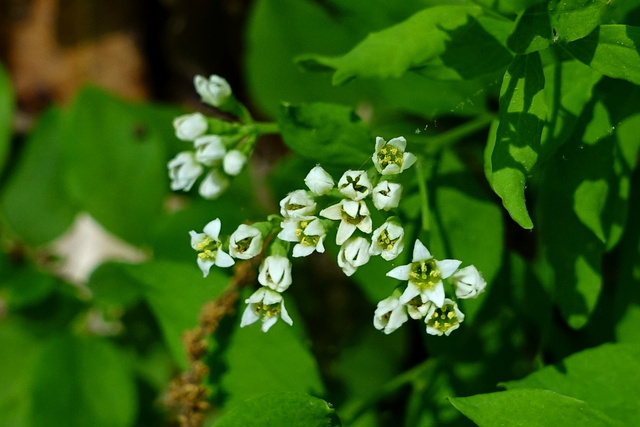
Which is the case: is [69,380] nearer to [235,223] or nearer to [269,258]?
[235,223]

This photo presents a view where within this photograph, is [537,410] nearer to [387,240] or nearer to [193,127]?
[387,240]

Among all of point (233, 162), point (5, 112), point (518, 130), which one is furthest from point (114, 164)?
point (518, 130)

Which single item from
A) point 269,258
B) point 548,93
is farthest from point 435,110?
point 269,258

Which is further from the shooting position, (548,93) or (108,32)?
(108,32)

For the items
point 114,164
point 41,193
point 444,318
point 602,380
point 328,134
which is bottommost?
point 41,193

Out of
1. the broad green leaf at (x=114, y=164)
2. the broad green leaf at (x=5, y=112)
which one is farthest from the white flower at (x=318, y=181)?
the broad green leaf at (x=5, y=112)

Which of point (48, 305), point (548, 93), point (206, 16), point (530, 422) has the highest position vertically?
point (548, 93)
